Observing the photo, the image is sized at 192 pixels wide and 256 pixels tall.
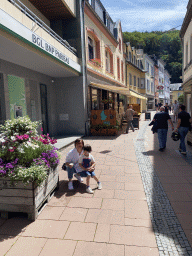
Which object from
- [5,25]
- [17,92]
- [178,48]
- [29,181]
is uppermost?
[178,48]

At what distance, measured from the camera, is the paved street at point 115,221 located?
2809 millimetres

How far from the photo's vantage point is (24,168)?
11.5 ft

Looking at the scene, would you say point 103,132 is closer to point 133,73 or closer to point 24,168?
point 24,168

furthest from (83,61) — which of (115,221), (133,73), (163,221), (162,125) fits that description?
(133,73)

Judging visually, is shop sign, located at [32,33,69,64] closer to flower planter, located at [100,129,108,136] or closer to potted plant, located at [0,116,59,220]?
potted plant, located at [0,116,59,220]

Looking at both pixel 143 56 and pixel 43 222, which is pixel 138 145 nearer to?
pixel 43 222

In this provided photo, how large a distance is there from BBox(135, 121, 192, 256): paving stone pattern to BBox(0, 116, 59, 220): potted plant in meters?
1.86

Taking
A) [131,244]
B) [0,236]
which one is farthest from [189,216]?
[0,236]

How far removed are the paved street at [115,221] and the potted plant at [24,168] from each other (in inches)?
10.8

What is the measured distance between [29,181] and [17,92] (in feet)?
20.7

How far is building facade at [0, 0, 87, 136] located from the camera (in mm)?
6352

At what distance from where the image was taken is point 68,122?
40.5 feet

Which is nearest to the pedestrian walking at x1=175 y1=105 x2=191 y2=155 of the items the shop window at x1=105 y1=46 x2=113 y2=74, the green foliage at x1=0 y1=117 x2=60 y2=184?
the green foliage at x1=0 y1=117 x2=60 y2=184

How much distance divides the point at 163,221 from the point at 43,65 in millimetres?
7655
